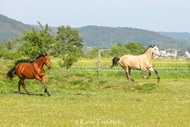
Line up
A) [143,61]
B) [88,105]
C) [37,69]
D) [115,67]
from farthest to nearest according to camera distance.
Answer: [115,67] < [143,61] < [37,69] < [88,105]

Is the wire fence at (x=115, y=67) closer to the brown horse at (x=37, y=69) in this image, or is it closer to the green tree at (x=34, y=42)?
the green tree at (x=34, y=42)

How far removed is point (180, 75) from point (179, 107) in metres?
19.3

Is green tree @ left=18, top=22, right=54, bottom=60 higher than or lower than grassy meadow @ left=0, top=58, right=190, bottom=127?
higher

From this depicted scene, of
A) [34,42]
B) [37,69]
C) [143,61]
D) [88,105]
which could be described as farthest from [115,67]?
[88,105]

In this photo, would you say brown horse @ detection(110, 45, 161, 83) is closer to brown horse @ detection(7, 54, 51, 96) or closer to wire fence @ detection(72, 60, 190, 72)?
wire fence @ detection(72, 60, 190, 72)

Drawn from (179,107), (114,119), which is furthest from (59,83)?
(114,119)

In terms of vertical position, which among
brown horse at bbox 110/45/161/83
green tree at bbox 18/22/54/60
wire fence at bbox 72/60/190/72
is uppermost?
green tree at bbox 18/22/54/60

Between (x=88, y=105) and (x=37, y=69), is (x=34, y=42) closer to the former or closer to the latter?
(x=37, y=69)

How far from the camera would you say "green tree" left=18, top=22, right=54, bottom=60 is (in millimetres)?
25453

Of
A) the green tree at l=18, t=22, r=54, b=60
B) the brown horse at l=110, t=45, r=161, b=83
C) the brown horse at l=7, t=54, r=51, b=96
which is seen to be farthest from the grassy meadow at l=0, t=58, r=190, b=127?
the brown horse at l=110, t=45, r=161, b=83

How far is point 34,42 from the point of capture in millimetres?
25688

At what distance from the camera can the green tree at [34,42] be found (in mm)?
25453

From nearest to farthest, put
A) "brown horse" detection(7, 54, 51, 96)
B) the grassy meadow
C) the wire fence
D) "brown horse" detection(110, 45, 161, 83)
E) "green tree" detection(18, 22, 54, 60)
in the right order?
the grassy meadow
"brown horse" detection(7, 54, 51, 96)
"brown horse" detection(110, 45, 161, 83)
"green tree" detection(18, 22, 54, 60)
the wire fence

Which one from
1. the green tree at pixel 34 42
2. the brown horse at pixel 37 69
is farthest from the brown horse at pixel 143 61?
the brown horse at pixel 37 69
